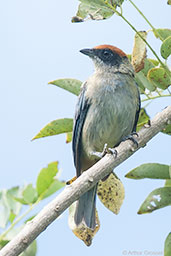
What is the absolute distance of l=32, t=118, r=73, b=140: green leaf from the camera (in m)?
2.94

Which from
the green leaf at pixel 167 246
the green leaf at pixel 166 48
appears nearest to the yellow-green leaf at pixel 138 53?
the green leaf at pixel 166 48

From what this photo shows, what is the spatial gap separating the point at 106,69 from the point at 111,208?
5.39 feet

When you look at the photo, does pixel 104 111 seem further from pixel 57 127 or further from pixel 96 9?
pixel 96 9

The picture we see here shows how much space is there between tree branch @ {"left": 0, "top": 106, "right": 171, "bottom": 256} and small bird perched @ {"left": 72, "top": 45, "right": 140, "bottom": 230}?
1106 millimetres

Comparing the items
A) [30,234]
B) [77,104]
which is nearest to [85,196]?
[77,104]

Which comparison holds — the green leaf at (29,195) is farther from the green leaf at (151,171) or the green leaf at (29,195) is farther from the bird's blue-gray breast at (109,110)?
the bird's blue-gray breast at (109,110)

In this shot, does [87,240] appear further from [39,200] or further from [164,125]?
[164,125]

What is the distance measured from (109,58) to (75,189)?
2.17m

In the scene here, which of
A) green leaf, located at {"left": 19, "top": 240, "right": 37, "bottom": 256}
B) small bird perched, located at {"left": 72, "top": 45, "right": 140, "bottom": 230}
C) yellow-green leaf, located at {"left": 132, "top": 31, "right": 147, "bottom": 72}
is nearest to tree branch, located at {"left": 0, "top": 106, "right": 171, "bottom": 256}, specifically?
green leaf, located at {"left": 19, "top": 240, "right": 37, "bottom": 256}

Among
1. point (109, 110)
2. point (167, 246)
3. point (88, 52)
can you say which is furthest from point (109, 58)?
point (167, 246)

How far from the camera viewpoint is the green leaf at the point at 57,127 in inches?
116

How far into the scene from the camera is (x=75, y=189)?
2.43 m

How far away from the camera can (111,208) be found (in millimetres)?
3168

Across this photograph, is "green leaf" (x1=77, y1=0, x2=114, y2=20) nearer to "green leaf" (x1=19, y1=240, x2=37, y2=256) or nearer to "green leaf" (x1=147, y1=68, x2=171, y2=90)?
"green leaf" (x1=147, y1=68, x2=171, y2=90)
